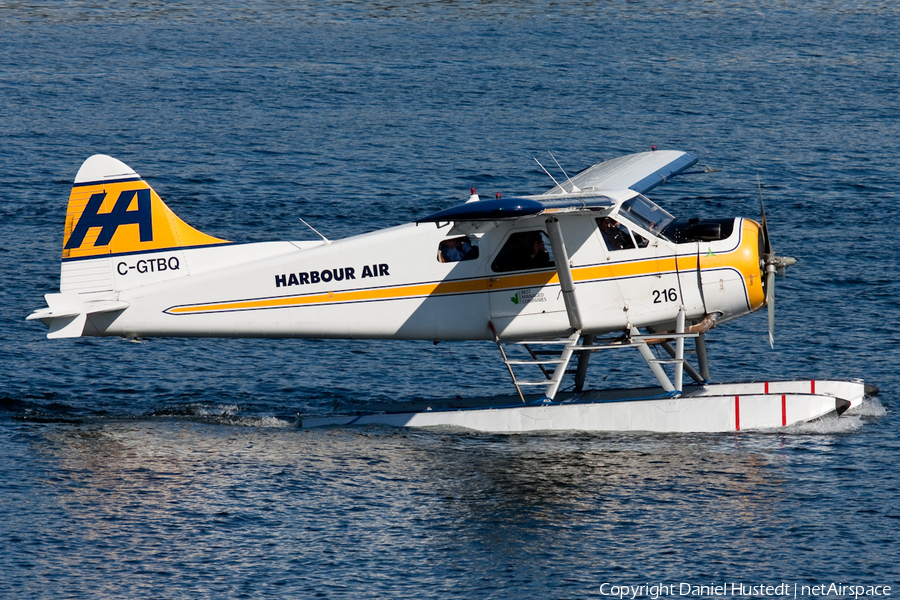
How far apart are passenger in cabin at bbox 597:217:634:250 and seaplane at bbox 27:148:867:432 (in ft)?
0.09

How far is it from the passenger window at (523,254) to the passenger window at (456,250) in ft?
1.44

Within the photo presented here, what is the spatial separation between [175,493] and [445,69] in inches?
1252

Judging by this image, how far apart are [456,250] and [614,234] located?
2450mm

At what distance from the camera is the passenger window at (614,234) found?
17.6 m

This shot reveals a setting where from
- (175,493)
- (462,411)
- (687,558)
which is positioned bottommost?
(687,558)

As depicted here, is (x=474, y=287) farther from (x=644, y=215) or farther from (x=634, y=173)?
(x=634, y=173)

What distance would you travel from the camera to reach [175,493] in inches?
631

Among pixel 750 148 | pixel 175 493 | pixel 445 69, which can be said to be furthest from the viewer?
pixel 445 69

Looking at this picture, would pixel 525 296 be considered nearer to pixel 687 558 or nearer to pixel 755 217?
pixel 687 558

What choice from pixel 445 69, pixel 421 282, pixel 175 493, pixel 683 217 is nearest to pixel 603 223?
pixel 421 282

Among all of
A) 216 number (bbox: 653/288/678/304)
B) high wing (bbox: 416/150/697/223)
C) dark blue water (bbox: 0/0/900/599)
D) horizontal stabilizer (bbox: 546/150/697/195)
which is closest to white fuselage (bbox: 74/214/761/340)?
216 number (bbox: 653/288/678/304)

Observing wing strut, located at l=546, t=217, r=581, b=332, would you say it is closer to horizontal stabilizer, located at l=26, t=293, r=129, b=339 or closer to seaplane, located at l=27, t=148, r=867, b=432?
seaplane, located at l=27, t=148, r=867, b=432

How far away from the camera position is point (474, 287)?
58.9 feet

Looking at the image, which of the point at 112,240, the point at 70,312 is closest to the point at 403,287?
the point at 112,240
